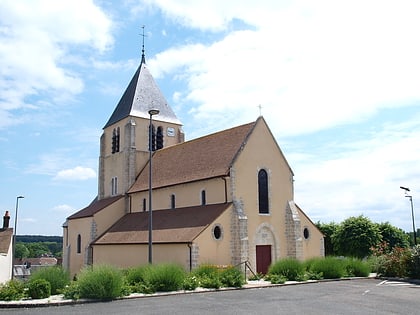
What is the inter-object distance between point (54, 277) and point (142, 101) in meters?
23.2

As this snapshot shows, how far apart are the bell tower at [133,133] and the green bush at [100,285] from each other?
19.8 m

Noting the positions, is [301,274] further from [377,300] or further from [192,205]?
[192,205]

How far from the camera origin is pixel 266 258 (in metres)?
26.1

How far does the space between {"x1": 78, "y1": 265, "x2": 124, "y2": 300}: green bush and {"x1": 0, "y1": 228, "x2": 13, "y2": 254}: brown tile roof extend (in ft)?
54.1

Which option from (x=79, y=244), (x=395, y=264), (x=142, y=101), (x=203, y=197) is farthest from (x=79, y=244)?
(x=395, y=264)

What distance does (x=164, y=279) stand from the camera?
16625mm

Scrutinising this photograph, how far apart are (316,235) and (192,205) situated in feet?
26.6

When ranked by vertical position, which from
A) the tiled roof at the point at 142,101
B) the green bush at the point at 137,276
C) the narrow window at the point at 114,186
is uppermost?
the tiled roof at the point at 142,101

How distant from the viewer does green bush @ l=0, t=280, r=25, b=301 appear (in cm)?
1411

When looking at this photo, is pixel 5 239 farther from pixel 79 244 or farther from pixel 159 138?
pixel 159 138

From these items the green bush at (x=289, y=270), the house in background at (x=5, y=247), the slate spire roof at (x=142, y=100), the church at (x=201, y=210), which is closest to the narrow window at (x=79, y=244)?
the church at (x=201, y=210)

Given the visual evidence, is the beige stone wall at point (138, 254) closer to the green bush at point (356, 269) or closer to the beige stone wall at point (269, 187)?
the beige stone wall at point (269, 187)

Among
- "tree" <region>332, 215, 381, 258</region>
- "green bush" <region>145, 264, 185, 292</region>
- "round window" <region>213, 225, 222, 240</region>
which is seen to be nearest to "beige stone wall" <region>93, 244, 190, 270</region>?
"round window" <region>213, 225, 222, 240</region>

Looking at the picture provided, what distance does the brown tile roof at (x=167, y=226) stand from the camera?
79.0 feet
